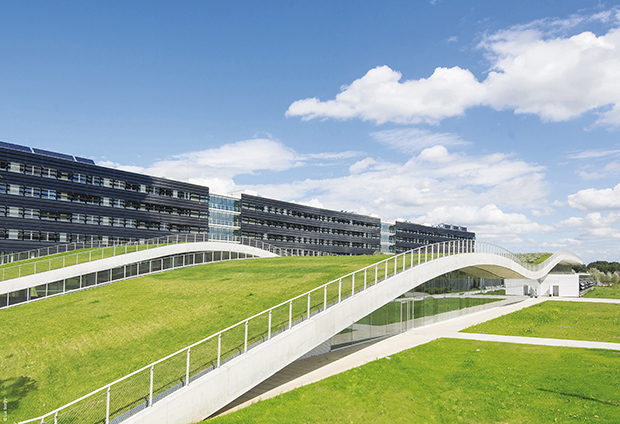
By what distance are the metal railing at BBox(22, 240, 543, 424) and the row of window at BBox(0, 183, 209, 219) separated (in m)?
47.2

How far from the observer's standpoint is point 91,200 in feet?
190

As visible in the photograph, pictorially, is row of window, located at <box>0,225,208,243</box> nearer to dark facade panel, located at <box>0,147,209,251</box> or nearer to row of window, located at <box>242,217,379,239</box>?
dark facade panel, located at <box>0,147,209,251</box>

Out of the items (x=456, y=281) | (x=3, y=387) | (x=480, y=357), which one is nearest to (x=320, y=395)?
(x=480, y=357)

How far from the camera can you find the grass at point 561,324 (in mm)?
24438

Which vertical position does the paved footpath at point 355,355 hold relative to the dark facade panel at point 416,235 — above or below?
below

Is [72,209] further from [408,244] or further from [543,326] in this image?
[408,244]

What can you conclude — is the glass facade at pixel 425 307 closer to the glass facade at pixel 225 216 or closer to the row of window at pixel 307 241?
the glass facade at pixel 225 216

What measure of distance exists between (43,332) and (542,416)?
22.3 metres

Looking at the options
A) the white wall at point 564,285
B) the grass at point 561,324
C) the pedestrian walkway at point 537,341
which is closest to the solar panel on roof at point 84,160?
the grass at point 561,324

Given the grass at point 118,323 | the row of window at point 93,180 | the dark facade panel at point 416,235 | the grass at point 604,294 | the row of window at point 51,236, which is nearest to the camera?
the grass at point 118,323

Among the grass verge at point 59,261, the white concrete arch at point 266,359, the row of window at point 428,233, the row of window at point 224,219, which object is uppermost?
the row of window at point 224,219

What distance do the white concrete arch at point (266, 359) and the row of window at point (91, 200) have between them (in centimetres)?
4846

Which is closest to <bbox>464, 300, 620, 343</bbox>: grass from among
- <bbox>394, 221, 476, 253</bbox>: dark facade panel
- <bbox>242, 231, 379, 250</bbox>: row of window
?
<bbox>242, 231, 379, 250</bbox>: row of window

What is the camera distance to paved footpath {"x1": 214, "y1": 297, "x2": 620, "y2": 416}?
14.3m
